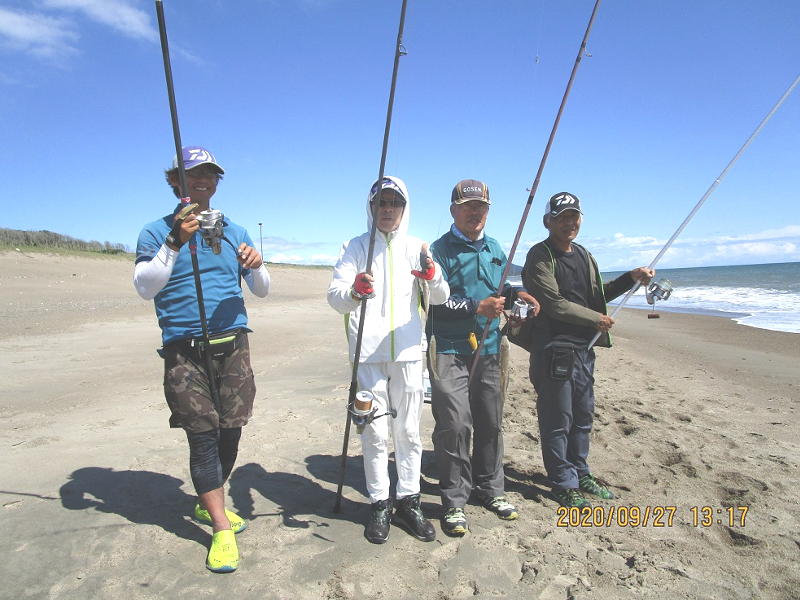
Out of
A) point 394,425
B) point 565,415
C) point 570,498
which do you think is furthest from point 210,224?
point 570,498

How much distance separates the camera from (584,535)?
288 cm

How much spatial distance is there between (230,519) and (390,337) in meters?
1.37

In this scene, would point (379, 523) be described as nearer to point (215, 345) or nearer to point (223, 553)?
point (223, 553)

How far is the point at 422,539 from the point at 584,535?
36.9 inches

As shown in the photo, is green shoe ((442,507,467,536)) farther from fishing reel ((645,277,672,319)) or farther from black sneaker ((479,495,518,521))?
fishing reel ((645,277,672,319))

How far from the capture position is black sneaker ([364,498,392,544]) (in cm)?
274

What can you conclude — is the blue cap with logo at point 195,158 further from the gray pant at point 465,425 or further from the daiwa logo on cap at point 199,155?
the gray pant at point 465,425

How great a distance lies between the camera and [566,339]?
11.0 feet

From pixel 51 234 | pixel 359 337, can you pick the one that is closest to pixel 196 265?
pixel 359 337

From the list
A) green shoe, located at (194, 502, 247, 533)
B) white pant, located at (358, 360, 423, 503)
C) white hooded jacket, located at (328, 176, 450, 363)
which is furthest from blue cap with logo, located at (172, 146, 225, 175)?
green shoe, located at (194, 502, 247, 533)

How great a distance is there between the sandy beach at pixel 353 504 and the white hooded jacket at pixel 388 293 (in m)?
1.07

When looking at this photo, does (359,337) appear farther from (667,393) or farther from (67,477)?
(667,393)

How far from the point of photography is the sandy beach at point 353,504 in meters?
2.42

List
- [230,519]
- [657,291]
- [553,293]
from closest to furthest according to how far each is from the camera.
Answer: [230,519] < [553,293] < [657,291]
